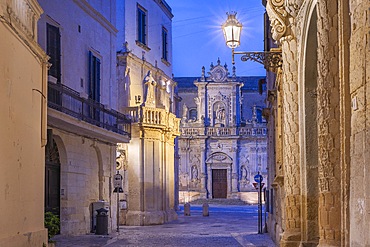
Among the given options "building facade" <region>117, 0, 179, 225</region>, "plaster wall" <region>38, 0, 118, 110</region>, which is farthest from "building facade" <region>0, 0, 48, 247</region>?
"building facade" <region>117, 0, 179, 225</region>

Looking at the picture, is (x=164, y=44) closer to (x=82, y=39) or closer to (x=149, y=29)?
(x=149, y=29)

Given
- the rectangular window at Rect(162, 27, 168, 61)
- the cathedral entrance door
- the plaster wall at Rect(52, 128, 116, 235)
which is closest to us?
the plaster wall at Rect(52, 128, 116, 235)

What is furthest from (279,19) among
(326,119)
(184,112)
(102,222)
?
(184,112)

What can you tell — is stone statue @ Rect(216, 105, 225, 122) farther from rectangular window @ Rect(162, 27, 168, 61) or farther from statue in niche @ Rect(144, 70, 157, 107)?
statue in niche @ Rect(144, 70, 157, 107)

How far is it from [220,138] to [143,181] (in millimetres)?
32848

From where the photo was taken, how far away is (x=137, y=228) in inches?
1181

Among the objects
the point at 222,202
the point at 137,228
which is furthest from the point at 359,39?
the point at 222,202

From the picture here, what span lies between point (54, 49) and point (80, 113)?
6.73 feet

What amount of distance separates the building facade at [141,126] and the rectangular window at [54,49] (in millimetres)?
10758

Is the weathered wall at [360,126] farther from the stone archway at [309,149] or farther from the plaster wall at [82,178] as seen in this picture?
the plaster wall at [82,178]

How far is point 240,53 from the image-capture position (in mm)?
16203

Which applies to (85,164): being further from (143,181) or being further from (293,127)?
(293,127)

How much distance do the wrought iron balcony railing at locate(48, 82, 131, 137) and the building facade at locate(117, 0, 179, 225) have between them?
3925 millimetres

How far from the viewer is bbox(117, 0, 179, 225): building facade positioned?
32.0m
